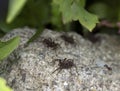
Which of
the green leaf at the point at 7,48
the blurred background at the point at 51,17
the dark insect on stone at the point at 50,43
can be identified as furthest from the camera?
the blurred background at the point at 51,17

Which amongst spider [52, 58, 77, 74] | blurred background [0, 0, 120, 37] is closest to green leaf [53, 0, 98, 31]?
spider [52, 58, 77, 74]

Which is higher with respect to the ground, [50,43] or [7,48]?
[7,48]

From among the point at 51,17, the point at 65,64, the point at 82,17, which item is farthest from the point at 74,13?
the point at 51,17

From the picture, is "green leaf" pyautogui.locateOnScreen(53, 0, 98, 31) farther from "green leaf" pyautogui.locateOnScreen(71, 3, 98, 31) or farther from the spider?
the spider

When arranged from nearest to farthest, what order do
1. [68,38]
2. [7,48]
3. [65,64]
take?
[7,48] < [65,64] < [68,38]

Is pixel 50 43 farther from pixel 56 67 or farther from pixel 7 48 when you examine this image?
pixel 7 48

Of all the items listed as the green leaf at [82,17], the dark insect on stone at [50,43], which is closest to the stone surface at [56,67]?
the dark insect on stone at [50,43]

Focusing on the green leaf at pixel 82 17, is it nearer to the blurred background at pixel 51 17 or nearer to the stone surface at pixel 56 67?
the stone surface at pixel 56 67

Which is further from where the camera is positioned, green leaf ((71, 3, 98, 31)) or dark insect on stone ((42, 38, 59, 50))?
dark insect on stone ((42, 38, 59, 50))
